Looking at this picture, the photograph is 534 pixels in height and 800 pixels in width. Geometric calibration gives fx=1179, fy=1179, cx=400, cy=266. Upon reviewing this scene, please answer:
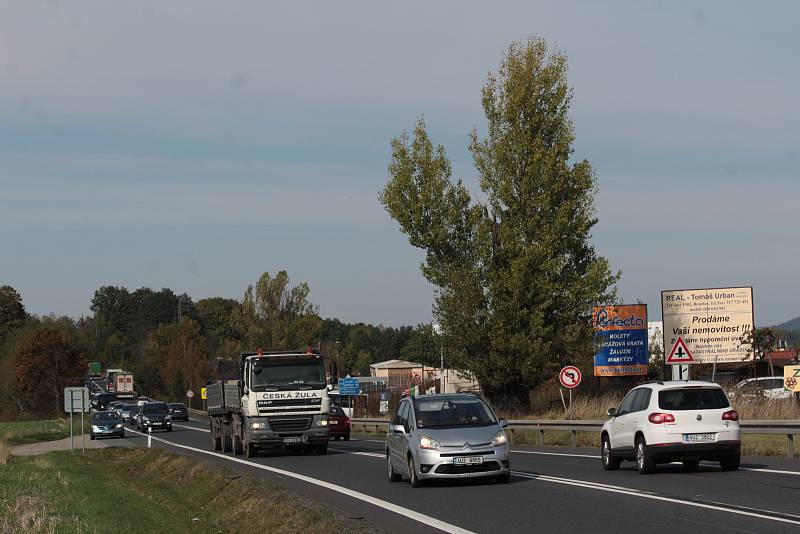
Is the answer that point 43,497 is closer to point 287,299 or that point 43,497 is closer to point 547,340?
point 547,340

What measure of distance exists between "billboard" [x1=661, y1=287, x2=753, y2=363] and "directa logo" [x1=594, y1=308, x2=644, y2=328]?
1.92m

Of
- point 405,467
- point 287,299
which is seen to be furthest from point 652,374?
point 405,467

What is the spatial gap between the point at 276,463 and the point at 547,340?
1832cm

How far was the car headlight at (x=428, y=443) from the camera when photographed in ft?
63.2

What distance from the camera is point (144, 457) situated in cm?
3584

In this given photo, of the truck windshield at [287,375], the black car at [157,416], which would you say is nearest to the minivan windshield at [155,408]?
the black car at [157,416]

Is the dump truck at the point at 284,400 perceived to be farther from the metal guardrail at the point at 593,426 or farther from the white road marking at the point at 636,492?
the white road marking at the point at 636,492

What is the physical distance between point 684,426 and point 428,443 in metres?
4.68

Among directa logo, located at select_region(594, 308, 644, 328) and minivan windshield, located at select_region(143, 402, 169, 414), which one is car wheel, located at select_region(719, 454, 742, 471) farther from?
minivan windshield, located at select_region(143, 402, 169, 414)

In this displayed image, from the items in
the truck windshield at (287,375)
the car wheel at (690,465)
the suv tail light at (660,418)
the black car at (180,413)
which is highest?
the truck windshield at (287,375)

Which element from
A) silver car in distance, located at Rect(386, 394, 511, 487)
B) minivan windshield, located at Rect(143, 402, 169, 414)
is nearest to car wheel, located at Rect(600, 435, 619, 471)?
silver car in distance, located at Rect(386, 394, 511, 487)

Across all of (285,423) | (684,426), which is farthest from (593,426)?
(684,426)

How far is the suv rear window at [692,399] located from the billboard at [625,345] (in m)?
29.5

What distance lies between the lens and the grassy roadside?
15828 mm
